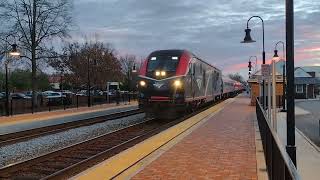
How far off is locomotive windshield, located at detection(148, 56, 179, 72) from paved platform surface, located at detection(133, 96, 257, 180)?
8902 millimetres

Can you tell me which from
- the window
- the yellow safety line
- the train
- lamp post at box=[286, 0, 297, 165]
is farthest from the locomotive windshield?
the window

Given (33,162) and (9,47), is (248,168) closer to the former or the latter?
(33,162)

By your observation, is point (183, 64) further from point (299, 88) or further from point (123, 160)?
point (299, 88)

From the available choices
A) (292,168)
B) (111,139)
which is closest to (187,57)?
(111,139)

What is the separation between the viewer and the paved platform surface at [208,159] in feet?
33.2

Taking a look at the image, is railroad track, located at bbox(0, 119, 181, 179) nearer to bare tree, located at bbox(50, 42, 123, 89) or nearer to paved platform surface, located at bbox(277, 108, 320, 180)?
paved platform surface, located at bbox(277, 108, 320, 180)

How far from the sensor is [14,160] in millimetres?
14680

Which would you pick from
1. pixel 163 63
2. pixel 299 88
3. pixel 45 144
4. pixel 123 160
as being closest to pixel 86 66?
pixel 299 88

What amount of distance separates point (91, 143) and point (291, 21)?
1026cm

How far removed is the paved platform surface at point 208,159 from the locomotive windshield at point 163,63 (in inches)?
350

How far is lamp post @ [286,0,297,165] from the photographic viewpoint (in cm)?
940

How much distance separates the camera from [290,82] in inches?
375

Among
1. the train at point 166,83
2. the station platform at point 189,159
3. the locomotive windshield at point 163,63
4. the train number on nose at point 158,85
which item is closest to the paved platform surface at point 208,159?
the station platform at point 189,159

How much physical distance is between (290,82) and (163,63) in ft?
57.4
